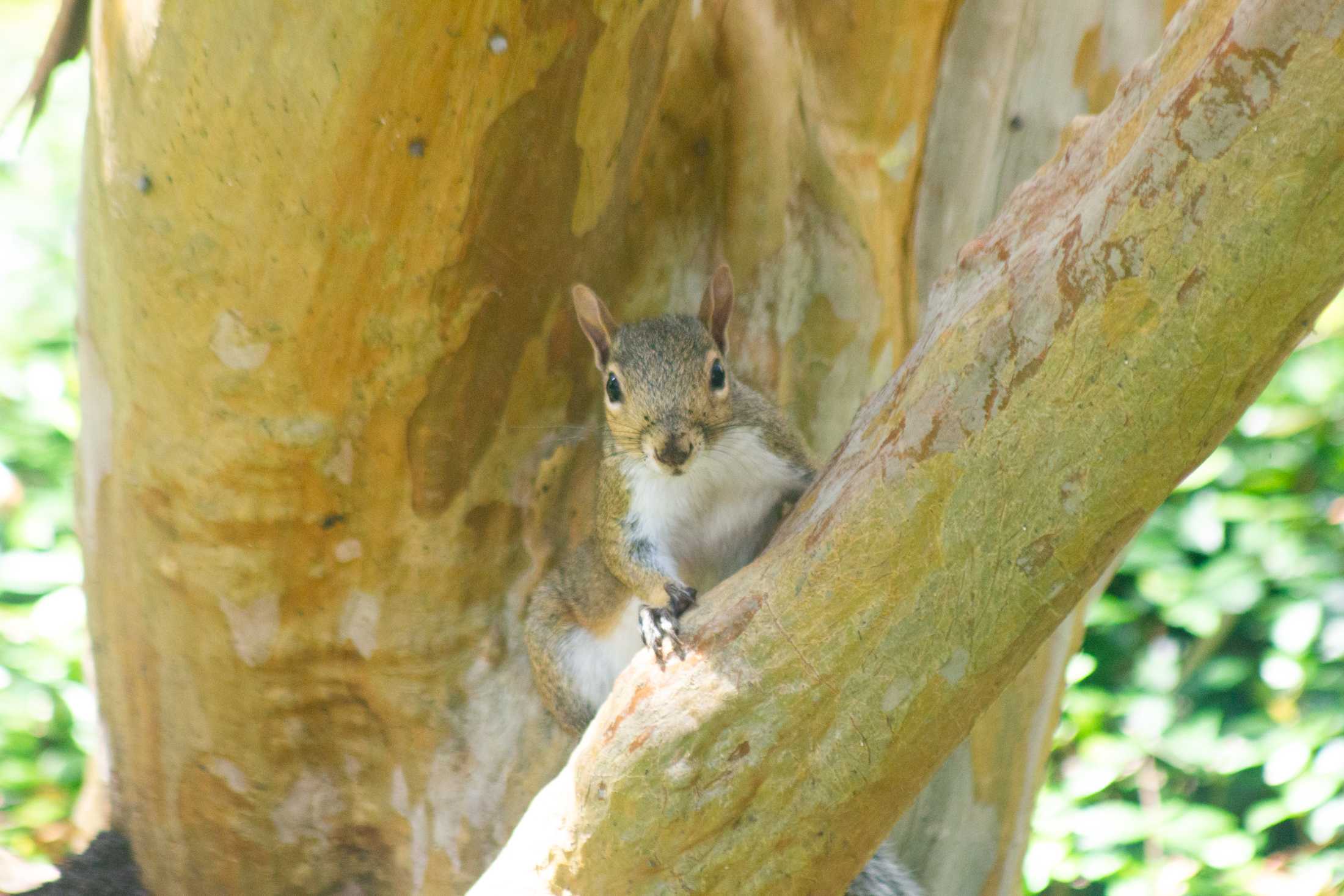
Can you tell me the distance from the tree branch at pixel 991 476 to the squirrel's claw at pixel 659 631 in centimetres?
2

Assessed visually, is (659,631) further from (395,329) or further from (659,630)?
(395,329)

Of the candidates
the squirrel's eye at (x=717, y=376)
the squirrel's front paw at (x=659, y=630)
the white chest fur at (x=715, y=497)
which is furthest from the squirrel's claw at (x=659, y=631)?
the squirrel's eye at (x=717, y=376)

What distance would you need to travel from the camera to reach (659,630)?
1296 mm

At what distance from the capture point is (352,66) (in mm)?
1271

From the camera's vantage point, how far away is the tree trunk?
1.13m

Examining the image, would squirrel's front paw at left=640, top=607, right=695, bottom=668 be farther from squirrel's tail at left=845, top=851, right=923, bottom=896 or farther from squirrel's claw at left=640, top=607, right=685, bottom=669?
squirrel's tail at left=845, top=851, right=923, bottom=896

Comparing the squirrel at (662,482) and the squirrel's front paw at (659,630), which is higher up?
the squirrel at (662,482)

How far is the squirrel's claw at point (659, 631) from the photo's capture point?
4.06 ft

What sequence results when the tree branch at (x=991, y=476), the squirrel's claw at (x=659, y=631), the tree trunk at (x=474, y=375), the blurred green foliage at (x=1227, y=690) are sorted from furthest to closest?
the blurred green foliage at (x=1227, y=690) → the squirrel's claw at (x=659, y=631) → the tree trunk at (x=474, y=375) → the tree branch at (x=991, y=476)

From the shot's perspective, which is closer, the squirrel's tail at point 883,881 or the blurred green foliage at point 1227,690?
the squirrel's tail at point 883,881

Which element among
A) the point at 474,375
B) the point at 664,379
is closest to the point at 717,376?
the point at 664,379

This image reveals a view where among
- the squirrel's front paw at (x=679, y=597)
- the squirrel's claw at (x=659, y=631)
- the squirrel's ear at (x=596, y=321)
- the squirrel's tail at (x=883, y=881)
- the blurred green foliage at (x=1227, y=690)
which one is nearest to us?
the squirrel's claw at (x=659, y=631)

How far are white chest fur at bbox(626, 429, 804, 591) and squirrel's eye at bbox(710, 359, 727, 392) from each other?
0.06 m

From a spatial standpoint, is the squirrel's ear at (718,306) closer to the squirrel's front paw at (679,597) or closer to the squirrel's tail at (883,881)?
the squirrel's front paw at (679,597)
